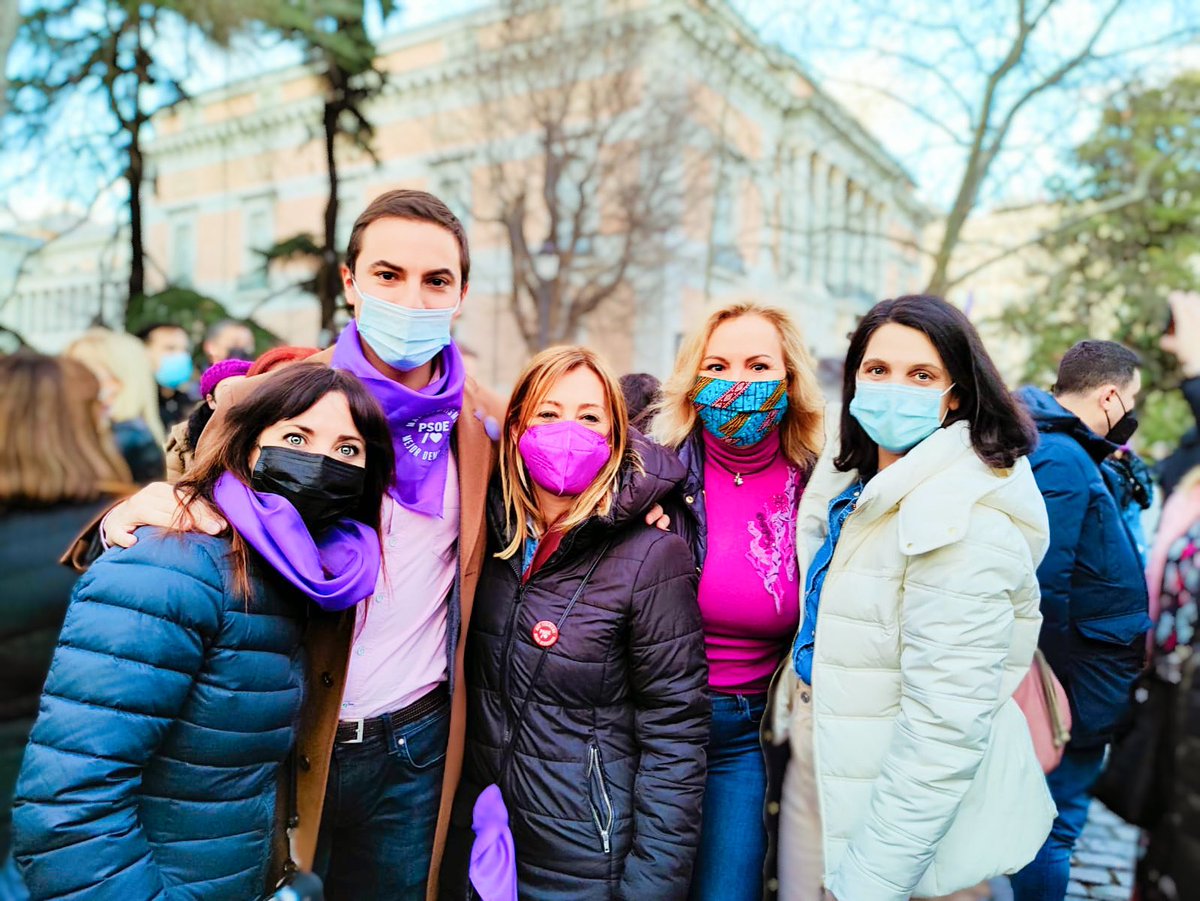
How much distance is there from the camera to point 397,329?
2.57 metres

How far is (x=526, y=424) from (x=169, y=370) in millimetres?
5372

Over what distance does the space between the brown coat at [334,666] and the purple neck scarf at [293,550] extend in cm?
23

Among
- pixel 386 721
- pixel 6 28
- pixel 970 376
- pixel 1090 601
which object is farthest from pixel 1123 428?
pixel 6 28

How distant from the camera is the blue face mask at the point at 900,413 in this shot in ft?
7.77

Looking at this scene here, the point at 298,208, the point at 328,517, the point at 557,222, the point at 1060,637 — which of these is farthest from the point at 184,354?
the point at 298,208

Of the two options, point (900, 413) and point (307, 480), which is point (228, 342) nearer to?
point (307, 480)

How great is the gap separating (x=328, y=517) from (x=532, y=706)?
791 millimetres

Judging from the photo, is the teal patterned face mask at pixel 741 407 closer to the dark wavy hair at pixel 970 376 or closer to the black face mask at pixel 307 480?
the dark wavy hair at pixel 970 376

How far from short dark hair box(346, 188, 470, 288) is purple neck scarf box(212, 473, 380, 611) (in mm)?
1015

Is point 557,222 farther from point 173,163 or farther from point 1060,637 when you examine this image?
point 173,163

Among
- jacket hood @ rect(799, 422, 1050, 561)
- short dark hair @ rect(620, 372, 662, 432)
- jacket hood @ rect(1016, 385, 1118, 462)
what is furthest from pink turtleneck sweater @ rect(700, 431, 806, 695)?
jacket hood @ rect(1016, 385, 1118, 462)

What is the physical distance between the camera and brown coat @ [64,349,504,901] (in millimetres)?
2240

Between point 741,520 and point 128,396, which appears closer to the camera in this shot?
point 741,520

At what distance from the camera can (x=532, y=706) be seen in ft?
7.64
